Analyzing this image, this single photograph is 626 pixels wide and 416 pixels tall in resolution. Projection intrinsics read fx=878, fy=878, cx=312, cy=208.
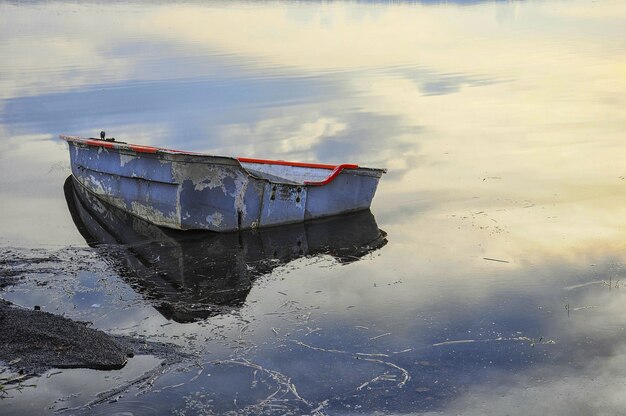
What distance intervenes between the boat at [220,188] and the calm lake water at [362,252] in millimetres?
364

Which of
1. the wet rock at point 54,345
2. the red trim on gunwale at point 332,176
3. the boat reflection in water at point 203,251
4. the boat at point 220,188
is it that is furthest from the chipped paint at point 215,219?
the wet rock at point 54,345

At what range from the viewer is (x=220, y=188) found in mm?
12219

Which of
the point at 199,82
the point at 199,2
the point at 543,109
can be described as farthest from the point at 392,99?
the point at 199,2

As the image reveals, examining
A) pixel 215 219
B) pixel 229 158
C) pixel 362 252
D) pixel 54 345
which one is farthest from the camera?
pixel 215 219

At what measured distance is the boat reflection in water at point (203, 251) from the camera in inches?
394

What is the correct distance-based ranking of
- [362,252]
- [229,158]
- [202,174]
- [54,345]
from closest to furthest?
[54,345], [362,252], [229,158], [202,174]

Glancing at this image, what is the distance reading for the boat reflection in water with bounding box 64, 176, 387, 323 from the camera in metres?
10.0

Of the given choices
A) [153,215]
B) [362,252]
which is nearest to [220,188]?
[153,215]

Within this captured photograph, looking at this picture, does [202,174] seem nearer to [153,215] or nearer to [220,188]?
[220,188]

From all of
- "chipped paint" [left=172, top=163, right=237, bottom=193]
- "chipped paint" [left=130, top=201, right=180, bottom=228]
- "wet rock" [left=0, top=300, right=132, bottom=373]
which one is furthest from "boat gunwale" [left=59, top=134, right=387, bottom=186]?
"wet rock" [left=0, top=300, right=132, bottom=373]

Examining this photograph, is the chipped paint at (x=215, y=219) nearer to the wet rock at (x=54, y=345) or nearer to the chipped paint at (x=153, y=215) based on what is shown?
the chipped paint at (x=153, y=215)

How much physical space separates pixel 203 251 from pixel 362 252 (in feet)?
6.98

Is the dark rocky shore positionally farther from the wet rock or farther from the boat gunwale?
the boat gunwale

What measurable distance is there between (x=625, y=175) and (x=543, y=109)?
7314mm
